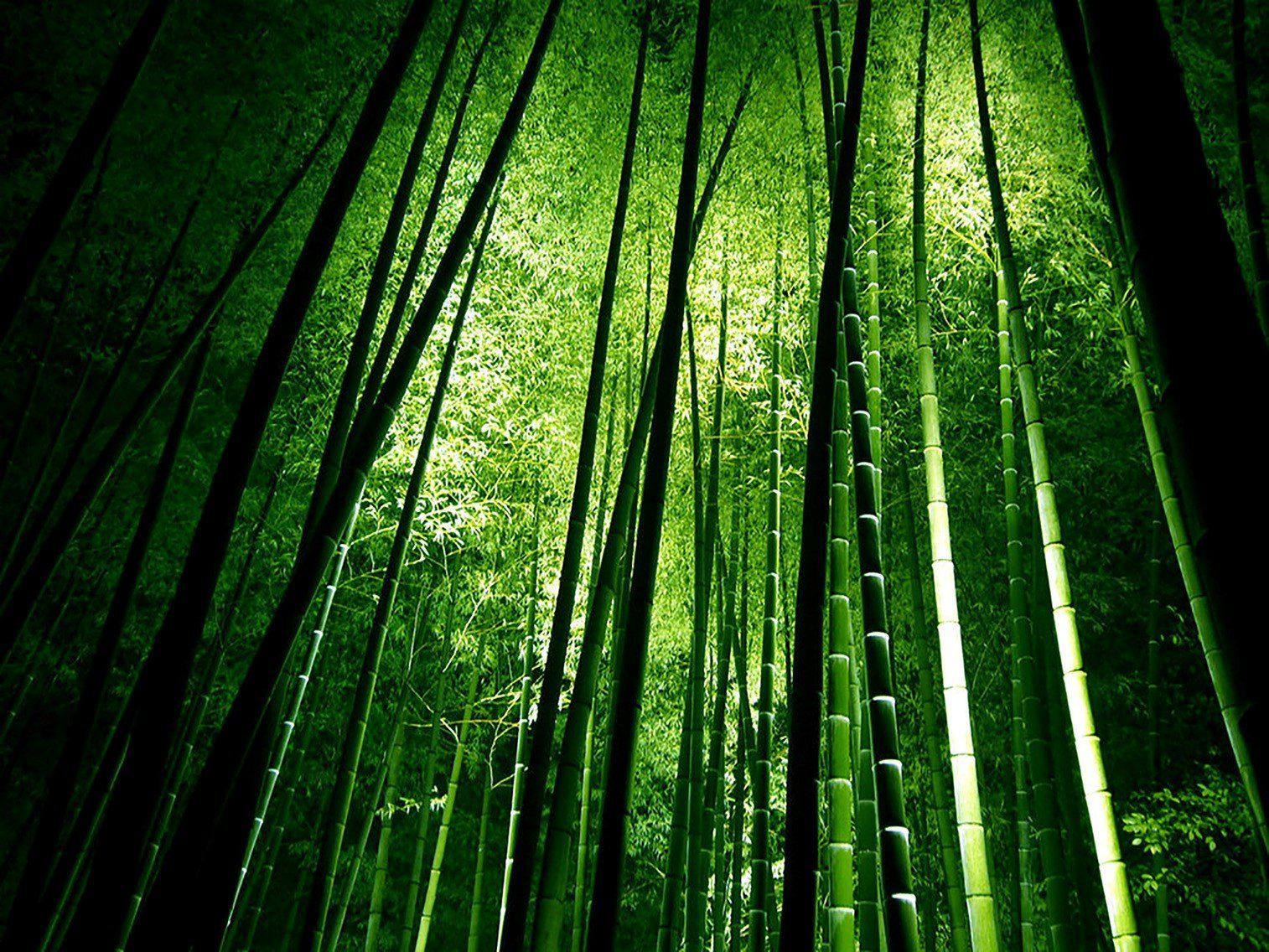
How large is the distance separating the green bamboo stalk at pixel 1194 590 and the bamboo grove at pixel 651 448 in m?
0.02

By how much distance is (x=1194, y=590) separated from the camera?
1444 millimetres

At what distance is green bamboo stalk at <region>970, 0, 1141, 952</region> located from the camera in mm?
1803

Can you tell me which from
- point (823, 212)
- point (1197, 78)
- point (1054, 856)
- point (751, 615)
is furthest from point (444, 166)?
point (751, 615)

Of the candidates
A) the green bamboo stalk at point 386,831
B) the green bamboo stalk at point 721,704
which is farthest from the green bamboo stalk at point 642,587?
the green bamboo stalk at point 386,831

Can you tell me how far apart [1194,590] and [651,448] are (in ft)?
3.33

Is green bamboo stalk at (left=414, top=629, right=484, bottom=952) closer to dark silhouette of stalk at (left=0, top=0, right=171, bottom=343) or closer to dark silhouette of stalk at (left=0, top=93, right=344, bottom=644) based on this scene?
dark silhouette of stalk at (left=0, top=93, right=344, bottom=644)

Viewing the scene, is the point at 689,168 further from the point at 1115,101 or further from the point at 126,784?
the point at 126,784

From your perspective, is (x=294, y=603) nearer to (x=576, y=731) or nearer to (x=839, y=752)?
A: (x=576, y=731)

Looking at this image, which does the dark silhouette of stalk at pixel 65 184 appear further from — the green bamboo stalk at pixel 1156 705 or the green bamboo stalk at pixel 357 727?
the green bamboo stalk at pixel 1156 705

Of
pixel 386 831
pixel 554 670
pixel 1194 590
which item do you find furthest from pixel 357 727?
pixel 386 831

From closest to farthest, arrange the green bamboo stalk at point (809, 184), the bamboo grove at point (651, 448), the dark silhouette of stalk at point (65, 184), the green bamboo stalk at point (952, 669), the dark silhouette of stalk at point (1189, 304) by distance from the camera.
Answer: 1. the dark silhouette of stalk at point (1189, 304)
2. the bamboo grove at point (651, 448)
3. the green bamboo stalk at point (952, 669)
4. the dark silhouette of stalk at point (65, 184)
5. the green bamboo stalk at point (809, 184)

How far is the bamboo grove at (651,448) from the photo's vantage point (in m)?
1.36

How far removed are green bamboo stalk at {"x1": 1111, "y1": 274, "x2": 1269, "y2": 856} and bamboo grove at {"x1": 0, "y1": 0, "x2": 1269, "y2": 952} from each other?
2 cm

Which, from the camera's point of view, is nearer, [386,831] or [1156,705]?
[1156,705]
